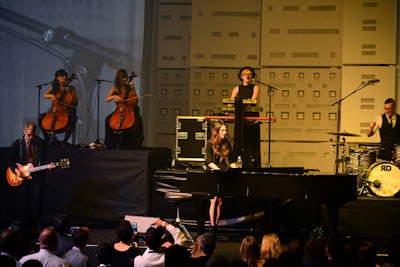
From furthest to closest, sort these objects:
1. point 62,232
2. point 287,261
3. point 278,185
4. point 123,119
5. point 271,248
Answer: point 123,119
point 278,185
point 62,232
point 271,248
point 287,261

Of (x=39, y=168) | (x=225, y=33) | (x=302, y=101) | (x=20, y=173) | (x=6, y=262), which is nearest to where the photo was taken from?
(x=6, y=262)

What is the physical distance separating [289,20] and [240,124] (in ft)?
16.1

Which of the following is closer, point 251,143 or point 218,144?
point 218,144

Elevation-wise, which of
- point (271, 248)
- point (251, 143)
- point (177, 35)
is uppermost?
point (177, 35)

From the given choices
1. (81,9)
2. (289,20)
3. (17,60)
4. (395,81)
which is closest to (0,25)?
(17,60)

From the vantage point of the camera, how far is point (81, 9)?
1491 centimetres

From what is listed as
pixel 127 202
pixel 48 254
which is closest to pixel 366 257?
pixel 48 254

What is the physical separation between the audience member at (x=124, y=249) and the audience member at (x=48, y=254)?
31.3 inches

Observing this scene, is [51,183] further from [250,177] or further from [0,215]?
[250,177]

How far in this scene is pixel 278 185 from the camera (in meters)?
8.87

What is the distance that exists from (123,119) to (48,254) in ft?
21.9

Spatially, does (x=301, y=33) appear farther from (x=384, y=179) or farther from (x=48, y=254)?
(x=48, y=254)

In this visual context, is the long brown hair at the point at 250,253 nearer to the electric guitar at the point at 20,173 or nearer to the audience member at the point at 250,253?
the audience member at the point at 250,253

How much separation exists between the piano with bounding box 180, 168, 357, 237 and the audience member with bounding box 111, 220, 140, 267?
7.95 ft
